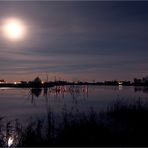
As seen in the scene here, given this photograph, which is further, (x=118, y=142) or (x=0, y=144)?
(x=118, y=142)

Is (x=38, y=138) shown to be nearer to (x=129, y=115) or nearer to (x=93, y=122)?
(x=93, y=122)

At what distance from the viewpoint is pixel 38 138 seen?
1380 centimetres

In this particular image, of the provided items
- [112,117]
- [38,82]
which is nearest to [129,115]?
[112,117]

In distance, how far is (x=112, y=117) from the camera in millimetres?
24016

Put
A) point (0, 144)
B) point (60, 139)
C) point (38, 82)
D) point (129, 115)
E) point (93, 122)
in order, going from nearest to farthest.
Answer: point (0, 144) < point (60, 139) < point (93, 122) < point (129, 115) < point (38, 82)

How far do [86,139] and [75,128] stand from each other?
1.89m

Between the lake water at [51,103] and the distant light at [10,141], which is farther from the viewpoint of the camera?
the lake water at [51,103]

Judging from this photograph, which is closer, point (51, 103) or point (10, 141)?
point (10, 141)

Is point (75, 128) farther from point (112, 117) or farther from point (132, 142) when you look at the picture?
point (112, 117)

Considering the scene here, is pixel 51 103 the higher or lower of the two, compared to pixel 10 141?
higher

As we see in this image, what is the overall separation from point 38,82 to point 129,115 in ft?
535

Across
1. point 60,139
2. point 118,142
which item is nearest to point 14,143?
point 60,139

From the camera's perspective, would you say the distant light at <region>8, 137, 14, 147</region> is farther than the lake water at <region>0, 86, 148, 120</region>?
No

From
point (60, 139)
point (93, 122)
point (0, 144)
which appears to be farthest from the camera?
point (93, 122)
